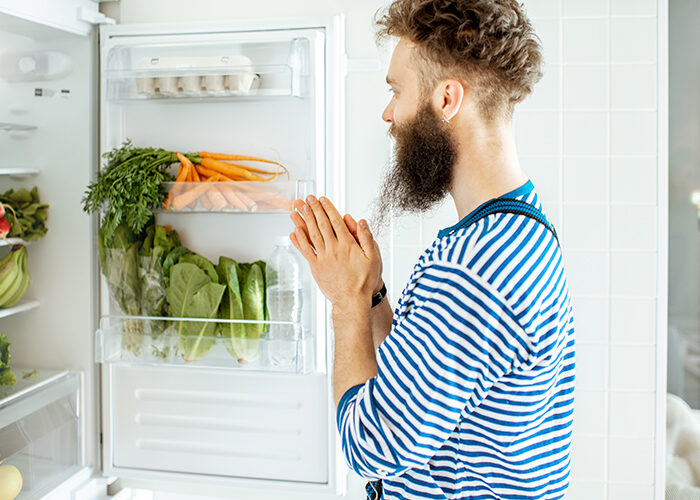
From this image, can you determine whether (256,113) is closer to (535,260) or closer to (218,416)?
(218,416)

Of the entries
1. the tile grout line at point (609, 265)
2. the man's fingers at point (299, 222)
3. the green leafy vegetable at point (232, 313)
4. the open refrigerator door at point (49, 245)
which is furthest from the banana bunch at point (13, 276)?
the tile grout line at point (609, 265)

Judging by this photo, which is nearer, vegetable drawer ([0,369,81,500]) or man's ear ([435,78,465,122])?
man's ear ([435,78,465,122])

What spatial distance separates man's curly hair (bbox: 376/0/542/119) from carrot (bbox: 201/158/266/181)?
643 millimetres

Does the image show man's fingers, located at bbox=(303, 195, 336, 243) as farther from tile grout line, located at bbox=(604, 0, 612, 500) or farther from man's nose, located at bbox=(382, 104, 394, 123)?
tile grout line, located at bbox=(604, 0, 612, 500)

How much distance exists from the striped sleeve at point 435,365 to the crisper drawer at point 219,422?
0.81 metres

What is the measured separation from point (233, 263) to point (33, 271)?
1.81 ft

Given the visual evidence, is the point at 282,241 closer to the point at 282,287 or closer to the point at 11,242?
the point at 282,287

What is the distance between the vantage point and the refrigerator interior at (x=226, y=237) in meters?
1.40

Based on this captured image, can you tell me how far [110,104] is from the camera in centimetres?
147

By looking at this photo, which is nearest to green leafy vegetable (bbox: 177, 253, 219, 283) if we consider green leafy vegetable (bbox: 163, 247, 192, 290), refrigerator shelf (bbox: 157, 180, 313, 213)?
green leafy vegetable (bbox: 163, 247, 192, 290)

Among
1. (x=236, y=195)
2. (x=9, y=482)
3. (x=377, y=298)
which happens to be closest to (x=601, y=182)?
(x=377, y=298)

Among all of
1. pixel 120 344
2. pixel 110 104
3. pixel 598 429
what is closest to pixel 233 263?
pixel 120 344

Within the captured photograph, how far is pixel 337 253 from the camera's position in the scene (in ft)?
3.01

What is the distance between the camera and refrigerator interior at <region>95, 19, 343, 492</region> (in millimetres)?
1396
